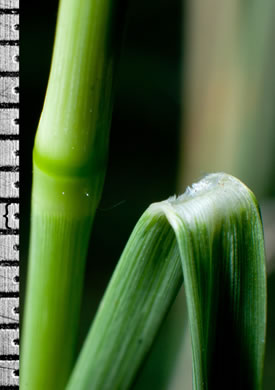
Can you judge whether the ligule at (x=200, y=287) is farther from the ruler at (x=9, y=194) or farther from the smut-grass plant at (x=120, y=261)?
the ruler at (x=9, y=194)

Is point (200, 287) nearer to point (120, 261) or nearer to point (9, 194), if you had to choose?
point (120, 261)

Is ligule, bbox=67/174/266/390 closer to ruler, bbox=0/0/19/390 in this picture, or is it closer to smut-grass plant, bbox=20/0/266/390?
smut-grass plant, bbox=20/0/266/390

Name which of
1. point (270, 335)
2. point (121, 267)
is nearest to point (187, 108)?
point (270, 335)

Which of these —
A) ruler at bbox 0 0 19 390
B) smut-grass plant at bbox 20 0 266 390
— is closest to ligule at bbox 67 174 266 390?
smut-grass plant at bbox 20 0 266 390

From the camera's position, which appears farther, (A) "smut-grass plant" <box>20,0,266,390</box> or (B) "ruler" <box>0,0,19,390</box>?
(B) "ruler" <box>0,0,19,390</box>

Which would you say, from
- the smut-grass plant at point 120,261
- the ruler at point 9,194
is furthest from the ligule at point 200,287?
the ruler at point 9,194

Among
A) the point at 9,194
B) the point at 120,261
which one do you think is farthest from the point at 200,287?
the point at 9,194

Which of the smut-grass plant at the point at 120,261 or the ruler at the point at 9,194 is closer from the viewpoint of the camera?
the smut-grass plant at the point at 120,261
